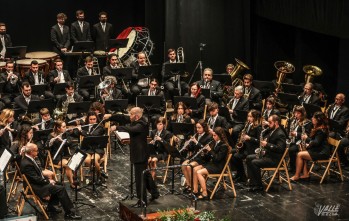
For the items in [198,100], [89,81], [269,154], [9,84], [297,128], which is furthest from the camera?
[9,84]

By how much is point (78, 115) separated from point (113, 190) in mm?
2424

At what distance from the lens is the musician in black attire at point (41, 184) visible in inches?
480

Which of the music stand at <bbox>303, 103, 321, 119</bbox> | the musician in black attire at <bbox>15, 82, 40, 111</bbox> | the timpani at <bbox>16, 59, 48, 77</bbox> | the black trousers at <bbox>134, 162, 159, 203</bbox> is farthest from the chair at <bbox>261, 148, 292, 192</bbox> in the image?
the timpani at <bbox>16, 59, 48, 77</bbox>

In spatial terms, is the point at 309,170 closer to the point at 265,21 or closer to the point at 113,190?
the point at 113,190

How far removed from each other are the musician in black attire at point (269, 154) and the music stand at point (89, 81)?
13.6 feet

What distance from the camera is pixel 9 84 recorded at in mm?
16406

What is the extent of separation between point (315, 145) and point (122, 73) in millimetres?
4851

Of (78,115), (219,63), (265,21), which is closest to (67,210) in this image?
(78,115)

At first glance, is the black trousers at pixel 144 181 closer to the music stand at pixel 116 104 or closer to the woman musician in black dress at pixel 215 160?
the woman musician in black dress at pixel 215 160

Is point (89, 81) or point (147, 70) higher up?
point (147, 70)

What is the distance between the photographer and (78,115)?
1562 cm

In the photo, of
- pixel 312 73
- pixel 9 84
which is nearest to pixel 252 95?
pixel 312 73

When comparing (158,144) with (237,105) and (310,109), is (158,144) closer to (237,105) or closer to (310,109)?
(237,105)

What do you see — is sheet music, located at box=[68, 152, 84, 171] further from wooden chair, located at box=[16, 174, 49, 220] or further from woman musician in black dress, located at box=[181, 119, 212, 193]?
woman musician in black dress, located at box=[181, 119, 212, 193]
